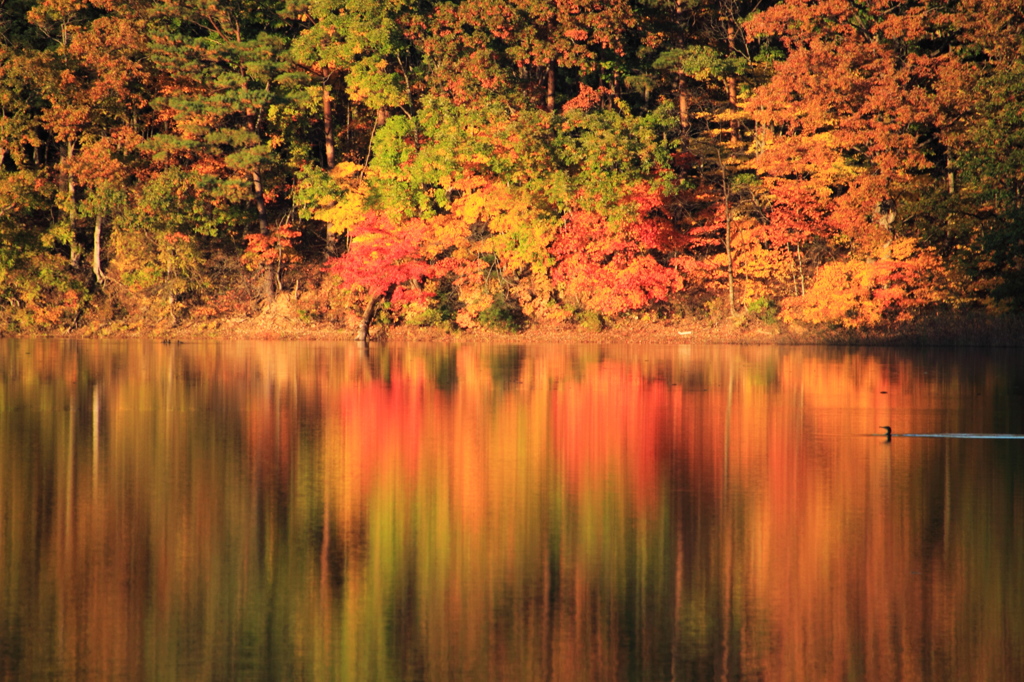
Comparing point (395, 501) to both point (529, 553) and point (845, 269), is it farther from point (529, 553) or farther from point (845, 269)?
point (845, 269)

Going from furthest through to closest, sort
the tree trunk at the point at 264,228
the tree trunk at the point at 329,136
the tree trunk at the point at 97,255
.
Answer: the tree trunk at the point at 329,136 < the tree trunk at the point at 97,255 < the tree trunk at the point at 264,228

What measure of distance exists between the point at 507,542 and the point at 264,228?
1304 inches

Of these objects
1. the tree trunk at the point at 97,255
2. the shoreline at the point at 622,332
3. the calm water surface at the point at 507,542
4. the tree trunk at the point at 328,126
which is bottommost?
the calm water surface at the point at 507,542

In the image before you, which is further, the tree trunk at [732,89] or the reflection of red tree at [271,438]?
the tree trunk at [732,89]

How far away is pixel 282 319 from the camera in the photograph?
39.2m

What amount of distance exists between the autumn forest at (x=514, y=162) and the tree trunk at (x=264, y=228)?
13cm

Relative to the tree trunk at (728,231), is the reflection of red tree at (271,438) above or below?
below

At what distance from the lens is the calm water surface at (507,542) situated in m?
5.60

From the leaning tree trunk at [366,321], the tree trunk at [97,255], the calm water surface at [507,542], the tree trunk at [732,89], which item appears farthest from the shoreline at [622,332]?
the calm water surface at [507,542]

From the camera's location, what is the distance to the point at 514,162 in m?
36.1

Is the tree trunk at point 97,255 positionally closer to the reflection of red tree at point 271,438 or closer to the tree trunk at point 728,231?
the tree trunk at point 728,231

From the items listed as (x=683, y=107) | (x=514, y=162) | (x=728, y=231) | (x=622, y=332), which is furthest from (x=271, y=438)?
(x=683, y=107)

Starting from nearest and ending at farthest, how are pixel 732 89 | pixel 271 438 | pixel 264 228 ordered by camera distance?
pixel 271 438 → pixel 732 89 → pixel 264 228

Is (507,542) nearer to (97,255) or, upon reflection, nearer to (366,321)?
(366,321)
